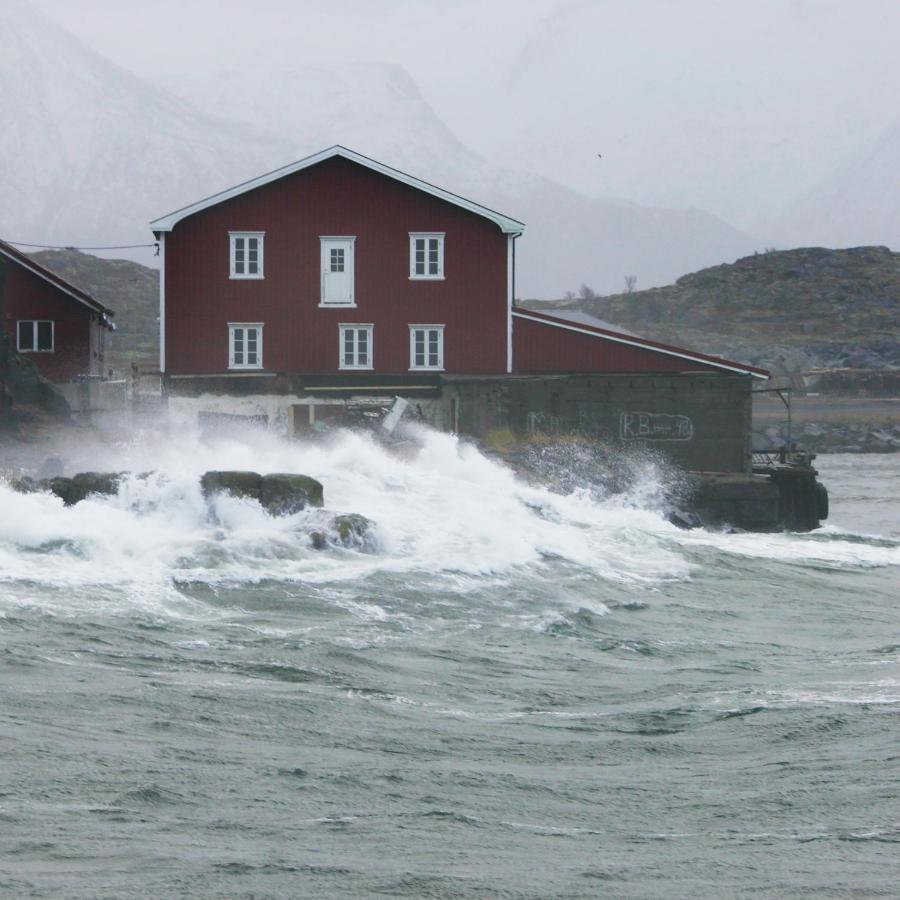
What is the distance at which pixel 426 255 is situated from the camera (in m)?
41.9

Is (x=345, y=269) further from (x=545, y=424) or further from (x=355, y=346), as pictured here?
(x=545, y=424)

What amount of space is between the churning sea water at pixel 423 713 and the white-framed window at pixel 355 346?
623 inches

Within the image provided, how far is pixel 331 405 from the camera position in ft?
133

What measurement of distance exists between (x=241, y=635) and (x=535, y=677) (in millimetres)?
3490

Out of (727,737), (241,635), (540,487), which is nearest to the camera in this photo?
(727,737)

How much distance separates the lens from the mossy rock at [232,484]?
968 inches

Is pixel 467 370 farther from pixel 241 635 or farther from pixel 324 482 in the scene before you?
pixel 241 635

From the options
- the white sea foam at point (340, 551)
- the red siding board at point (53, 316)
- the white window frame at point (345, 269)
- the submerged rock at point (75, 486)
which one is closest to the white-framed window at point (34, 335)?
the red siding board at point (53, 316)

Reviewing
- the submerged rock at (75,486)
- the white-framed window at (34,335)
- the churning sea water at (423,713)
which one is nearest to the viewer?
the churning sea water at (423,713)

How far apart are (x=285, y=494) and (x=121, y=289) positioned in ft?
301

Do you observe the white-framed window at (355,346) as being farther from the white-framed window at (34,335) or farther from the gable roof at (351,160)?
the white-framed window at (34,335)

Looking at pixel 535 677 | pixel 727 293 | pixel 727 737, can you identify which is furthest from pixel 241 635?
pixel 727 293

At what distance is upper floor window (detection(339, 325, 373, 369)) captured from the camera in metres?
41.9

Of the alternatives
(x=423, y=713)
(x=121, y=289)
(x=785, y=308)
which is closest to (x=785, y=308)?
(x=785, y=308)
